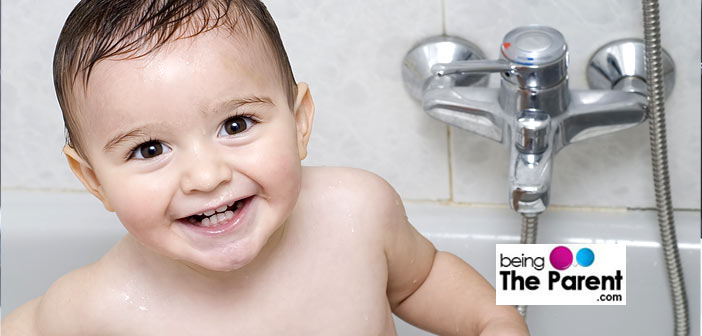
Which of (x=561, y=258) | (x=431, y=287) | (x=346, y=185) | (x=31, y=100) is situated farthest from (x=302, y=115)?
(x=31, y=100)

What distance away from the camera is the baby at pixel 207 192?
2.36 ft

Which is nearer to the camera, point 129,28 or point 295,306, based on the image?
point 129,28

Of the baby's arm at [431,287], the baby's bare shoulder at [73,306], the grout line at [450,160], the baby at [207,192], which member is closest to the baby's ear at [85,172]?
the baby at [207,192]

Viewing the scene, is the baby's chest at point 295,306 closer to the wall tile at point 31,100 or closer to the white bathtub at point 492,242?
the white bathtub at point 492,242

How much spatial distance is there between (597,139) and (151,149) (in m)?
0.58

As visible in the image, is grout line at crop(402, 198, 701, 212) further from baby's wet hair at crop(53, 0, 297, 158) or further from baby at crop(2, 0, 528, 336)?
baby's wet hair at crop(53, 0, 297, 158)

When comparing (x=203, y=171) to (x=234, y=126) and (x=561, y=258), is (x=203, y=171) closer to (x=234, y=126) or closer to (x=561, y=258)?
(x=234, y=126)

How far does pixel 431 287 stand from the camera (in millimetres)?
969

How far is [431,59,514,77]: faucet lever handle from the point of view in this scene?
3.00ft

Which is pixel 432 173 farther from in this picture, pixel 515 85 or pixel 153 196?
pixel 153 196

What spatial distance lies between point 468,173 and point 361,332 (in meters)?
0.35

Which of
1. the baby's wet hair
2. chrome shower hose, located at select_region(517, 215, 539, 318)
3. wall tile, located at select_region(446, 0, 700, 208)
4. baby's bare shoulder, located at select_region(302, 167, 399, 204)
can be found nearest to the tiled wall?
wall tile, located at select_region(446, 0, 700, 208)

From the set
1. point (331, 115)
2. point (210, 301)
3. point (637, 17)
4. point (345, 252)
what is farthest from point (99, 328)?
point (637, 17)

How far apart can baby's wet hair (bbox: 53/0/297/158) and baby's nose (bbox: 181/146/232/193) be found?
0.09 metres
